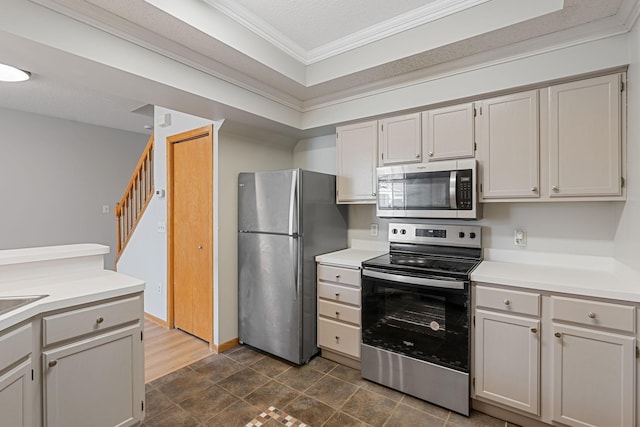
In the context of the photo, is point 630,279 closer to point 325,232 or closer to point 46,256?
point 325,232

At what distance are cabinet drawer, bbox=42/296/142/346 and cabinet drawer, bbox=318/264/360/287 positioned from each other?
1.46 metres

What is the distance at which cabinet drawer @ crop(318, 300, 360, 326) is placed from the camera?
2.61 meters

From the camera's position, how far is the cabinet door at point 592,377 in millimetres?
1643

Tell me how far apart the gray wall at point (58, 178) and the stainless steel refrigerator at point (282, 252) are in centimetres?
381

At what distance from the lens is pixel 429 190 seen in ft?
8.20

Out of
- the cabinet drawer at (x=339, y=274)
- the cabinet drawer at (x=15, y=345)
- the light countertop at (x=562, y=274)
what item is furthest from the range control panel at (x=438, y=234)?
the cabinet drawer at (x=15, y=345)

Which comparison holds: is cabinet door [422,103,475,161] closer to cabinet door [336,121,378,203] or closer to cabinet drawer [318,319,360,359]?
cabinet door [336,121,378,203]

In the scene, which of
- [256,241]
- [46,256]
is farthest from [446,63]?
[46,256]

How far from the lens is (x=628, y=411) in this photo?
1.64 metres

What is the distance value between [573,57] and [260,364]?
3258mm

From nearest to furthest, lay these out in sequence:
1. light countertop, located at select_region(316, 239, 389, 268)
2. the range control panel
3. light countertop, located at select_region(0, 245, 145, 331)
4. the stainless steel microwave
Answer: light countertop, located at select_region(0, 245, 145, 331) < the stainless steel microwave < the range control panel < light countertop, located at select_region(316, 239, 389, 268)

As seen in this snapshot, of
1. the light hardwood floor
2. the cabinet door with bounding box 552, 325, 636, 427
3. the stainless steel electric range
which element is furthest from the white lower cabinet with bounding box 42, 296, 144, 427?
the cabinet door with bounding box 552, 325, 636, 427

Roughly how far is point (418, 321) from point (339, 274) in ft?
2.45

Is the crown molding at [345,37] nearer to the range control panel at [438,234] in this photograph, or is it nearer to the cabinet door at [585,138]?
the cabinet door at [585,138]
